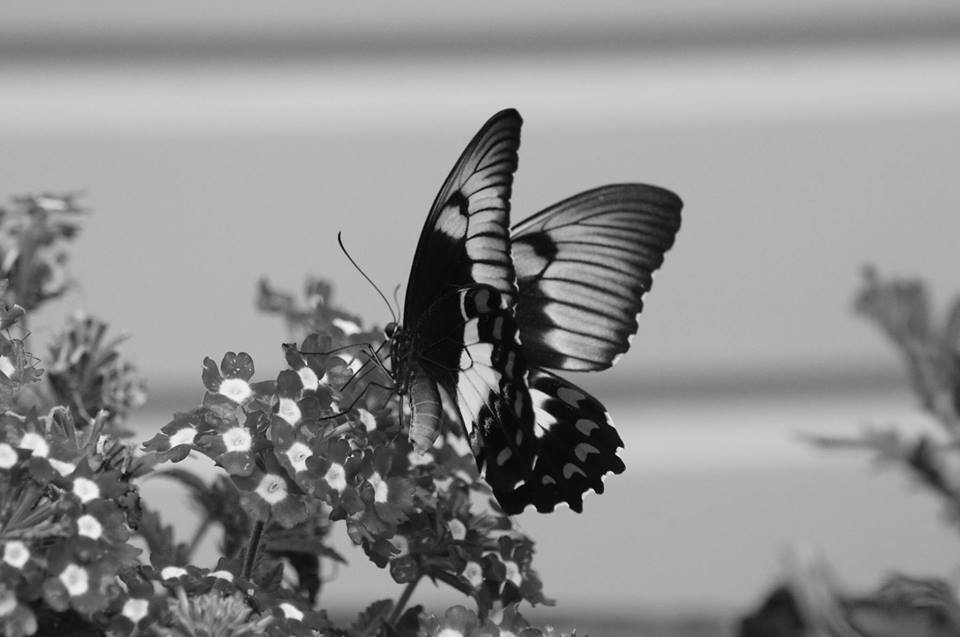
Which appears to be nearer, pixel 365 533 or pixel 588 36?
pixel 365 533

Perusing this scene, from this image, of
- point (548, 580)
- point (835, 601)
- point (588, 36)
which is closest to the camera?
point (835, 601)

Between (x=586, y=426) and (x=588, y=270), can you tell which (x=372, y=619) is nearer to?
(x=586, y=426)

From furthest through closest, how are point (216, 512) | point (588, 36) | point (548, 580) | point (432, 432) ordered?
point (548, 580) → point (588, 36) → point (216, 512) → point (432, 432)

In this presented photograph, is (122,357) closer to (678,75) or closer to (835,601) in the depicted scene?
(835,601)

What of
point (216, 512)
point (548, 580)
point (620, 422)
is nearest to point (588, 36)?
point (620, 422)

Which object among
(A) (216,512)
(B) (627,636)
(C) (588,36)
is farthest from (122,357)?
(B) (627,636)

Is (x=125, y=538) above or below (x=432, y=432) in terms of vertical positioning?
below

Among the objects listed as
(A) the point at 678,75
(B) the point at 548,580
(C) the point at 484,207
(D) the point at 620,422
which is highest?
(A) the point at 678,75

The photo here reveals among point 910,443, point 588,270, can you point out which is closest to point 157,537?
point 588,270
